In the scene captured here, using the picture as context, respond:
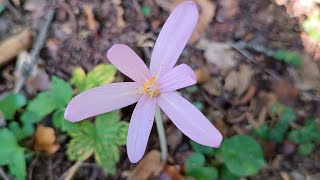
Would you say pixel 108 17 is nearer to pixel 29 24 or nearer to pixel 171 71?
pixel 29 24

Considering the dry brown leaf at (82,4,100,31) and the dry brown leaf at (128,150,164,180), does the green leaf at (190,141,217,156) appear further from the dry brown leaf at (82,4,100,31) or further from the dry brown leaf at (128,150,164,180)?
the dry brown leaf at (82,4,100,31)

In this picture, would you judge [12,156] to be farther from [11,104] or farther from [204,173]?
[204,173]

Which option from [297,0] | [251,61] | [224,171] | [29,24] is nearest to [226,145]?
[224,171]

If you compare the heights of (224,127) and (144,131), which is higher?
A: (144,131)

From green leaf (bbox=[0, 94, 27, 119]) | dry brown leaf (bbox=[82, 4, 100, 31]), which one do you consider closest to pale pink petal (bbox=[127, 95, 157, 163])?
green leaf (bbox=[0, 94, 27, 119])

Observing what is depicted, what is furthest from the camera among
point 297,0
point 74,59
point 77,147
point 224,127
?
point 297,0

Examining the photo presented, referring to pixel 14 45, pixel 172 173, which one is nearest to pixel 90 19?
pixel 14 45
